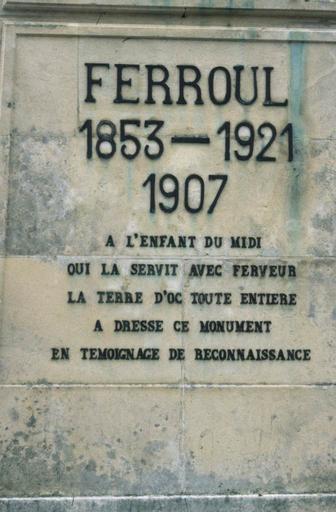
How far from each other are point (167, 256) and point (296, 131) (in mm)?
1525

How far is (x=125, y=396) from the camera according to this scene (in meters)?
6.55

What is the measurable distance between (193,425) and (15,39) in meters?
3.51

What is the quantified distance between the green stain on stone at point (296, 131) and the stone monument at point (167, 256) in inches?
0.5

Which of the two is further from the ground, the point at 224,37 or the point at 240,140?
the point at 224,37

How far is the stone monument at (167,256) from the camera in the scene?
21.3 ft

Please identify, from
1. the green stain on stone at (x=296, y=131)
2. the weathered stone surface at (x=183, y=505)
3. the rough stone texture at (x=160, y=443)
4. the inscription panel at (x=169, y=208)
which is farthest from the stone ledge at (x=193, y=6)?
the weathered stone surface at (x=183, y=505)

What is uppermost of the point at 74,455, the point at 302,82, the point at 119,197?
the point at 302,82

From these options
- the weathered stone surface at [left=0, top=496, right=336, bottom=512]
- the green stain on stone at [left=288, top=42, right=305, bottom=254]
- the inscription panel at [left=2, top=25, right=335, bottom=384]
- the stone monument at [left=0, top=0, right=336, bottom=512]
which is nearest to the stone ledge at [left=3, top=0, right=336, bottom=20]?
the stone monument at [left=0, top=0, right=336, bottom=512]

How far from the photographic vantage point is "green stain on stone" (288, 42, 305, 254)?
22.2ft

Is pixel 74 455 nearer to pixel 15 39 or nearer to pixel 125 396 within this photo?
pixel 125 396

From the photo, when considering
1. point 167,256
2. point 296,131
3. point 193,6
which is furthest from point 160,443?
point 193,6

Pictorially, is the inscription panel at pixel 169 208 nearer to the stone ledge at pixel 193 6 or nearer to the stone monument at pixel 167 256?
the stone monument at pixel 167 256

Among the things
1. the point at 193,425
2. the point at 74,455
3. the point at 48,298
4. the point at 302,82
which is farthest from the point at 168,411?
the point at 302,82

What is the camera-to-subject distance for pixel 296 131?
6.86m
